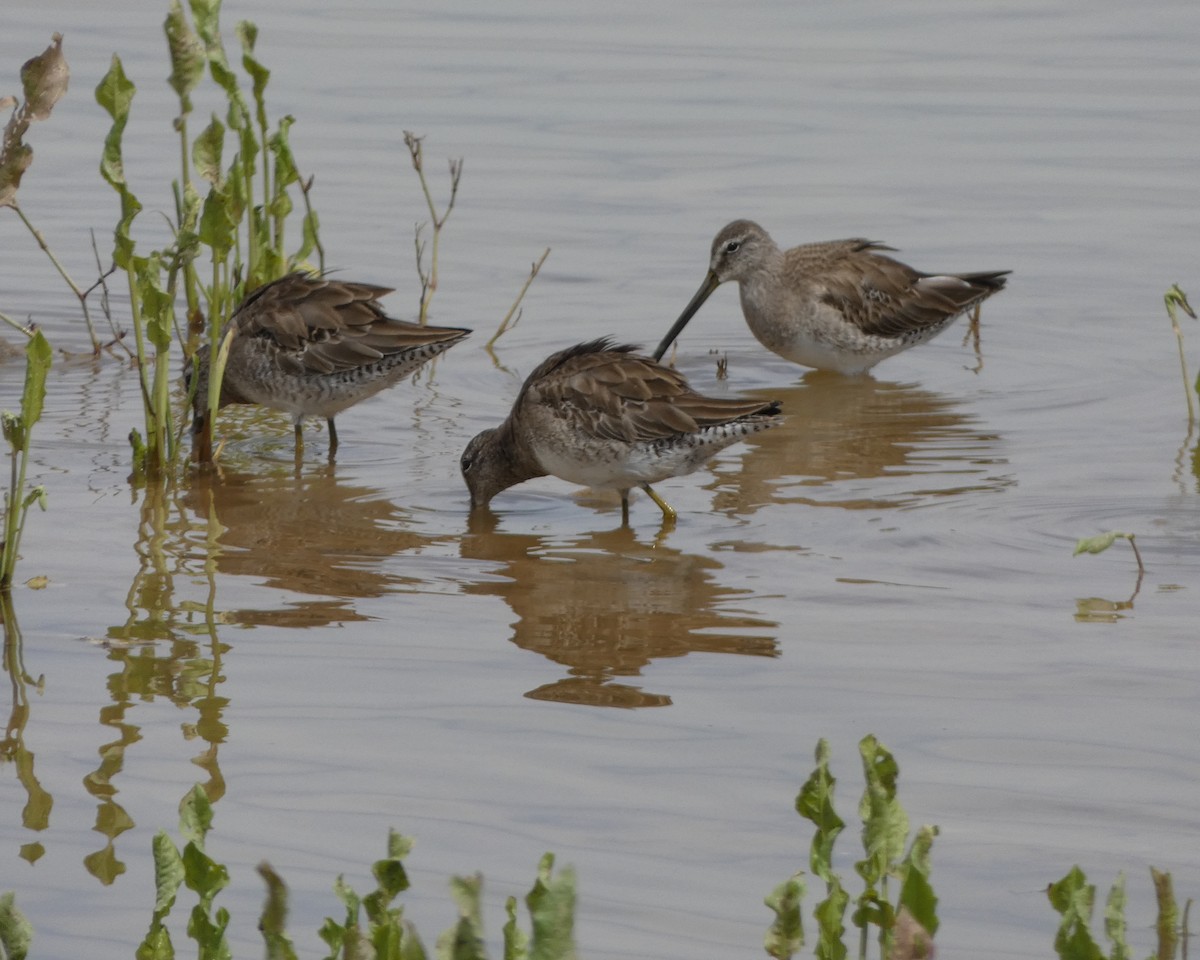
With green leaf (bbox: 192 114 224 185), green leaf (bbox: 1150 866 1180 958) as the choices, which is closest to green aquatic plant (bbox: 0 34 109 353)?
green leaf (bbox: 192 114 224 185)

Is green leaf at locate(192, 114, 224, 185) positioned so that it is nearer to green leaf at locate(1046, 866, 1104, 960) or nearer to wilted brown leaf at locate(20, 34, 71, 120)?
wilted brown leaf at locate(20, 34, 71, 120)

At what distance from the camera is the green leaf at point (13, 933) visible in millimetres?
2719

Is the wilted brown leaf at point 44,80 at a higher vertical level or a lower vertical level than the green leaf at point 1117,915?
higher

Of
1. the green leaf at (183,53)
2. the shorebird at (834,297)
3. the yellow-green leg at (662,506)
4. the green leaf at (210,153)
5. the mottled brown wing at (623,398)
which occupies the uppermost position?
the green leaf at (183,53)

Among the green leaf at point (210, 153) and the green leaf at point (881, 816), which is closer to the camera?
the green leaf at point (881, 816)

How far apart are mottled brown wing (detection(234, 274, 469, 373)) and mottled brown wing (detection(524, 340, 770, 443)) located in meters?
0.84

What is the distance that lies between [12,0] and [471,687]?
42.9 feet

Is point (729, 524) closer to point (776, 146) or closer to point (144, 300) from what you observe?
point (144, 300)

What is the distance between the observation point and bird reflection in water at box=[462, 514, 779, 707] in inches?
201

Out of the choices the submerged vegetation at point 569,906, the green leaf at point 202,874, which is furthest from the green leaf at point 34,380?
the green leaf at point 202,874

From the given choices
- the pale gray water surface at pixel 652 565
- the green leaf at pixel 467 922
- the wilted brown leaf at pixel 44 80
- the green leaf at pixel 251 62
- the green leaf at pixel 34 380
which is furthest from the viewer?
the green leaf at pixel 251 62

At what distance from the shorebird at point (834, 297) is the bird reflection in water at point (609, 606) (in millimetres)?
3007

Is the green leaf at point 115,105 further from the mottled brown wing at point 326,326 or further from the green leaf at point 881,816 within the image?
the green leaf at point 881,816

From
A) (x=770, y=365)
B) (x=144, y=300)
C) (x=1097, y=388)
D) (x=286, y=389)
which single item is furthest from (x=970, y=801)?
(x=770, y=365)
